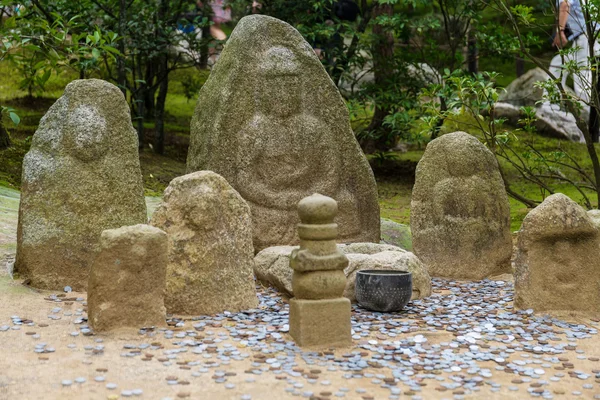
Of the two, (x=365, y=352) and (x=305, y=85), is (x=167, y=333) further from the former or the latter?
(x=305, y=85)

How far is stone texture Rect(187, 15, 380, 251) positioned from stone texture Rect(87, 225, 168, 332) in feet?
8.16

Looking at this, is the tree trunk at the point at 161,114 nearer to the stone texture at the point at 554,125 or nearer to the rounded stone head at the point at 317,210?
the stone texture at the point at 554,125

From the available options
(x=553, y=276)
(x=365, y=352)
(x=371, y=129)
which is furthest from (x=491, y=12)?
(x=365, y=352)

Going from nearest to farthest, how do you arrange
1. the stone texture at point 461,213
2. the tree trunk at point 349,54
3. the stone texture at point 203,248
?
the stone texture at point 203,248
the stone texture at point 461,213
the tree trunk at point 349,54

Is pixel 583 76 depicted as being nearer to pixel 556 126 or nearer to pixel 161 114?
pixel 161 114

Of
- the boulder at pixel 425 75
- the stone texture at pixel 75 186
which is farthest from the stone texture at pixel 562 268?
the boulder at pixel 425 75

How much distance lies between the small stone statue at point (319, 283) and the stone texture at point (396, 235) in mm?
3774

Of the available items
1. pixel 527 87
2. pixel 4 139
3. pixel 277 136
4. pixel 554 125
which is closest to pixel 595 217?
pixel 277 136

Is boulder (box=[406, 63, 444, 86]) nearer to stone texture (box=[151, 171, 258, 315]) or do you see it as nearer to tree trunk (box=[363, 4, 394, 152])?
tree trunk (box=[363, 4, 394, 152])

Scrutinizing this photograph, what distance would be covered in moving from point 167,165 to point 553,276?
289 inches

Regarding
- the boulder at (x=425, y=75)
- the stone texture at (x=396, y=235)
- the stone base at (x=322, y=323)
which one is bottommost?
the stone base at (x=322, y=323)

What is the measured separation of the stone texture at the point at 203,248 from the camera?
554cm

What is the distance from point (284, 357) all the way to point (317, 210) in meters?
0.92

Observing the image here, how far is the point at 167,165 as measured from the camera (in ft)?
39.0
